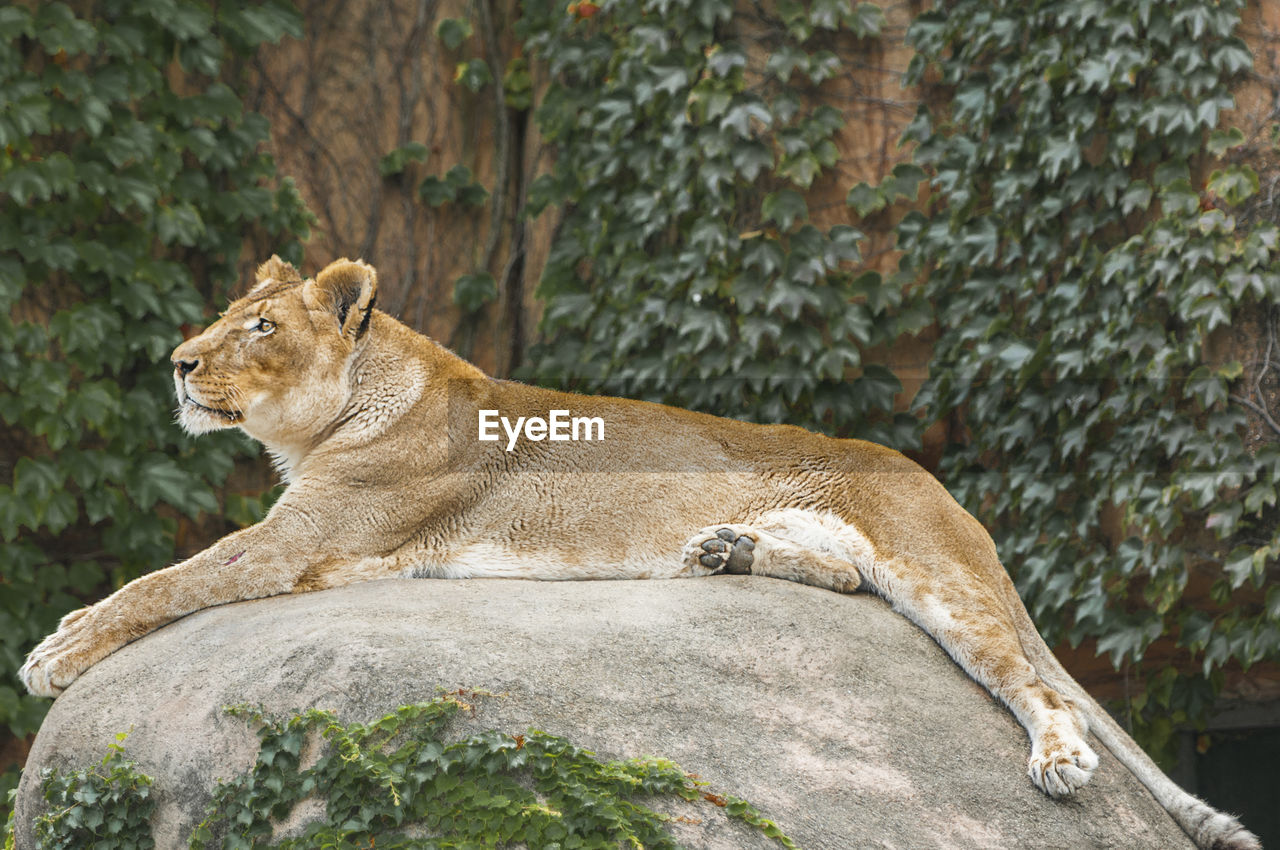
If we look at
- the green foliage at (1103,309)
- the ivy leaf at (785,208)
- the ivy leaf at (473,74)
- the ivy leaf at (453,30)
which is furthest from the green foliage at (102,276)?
the green foliage at (1103,309)

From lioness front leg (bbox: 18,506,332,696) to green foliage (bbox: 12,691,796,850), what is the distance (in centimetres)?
71

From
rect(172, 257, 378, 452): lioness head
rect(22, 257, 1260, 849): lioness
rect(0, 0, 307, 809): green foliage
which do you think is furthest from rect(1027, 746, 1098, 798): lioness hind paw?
rect(0, 0, 307, 809): green foliage

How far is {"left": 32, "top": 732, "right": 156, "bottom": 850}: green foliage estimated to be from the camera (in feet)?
11.0

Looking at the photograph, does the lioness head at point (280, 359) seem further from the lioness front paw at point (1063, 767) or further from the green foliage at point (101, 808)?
the lioness front paw at point (1063, 767)

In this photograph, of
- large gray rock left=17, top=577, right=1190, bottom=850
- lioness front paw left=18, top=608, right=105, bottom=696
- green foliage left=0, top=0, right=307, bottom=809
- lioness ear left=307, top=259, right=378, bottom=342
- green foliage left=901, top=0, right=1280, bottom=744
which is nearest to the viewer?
large gray rock left=17, top=577, right=1190, bottom=850

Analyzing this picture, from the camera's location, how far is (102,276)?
6770 millimetres

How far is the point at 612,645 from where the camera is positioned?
3678mm

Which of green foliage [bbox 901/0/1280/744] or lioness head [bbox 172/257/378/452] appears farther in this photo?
green foliage [bbox 901/0/1280/744]

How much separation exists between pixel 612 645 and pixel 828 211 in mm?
3658

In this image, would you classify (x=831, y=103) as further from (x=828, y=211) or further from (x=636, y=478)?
(x=636, y=478)

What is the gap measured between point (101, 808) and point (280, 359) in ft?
5.69

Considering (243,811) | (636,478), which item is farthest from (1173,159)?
(243,811)

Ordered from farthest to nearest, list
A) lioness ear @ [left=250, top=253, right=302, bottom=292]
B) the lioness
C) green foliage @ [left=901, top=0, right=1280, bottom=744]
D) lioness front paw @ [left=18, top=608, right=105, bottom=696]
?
green foliage @ [left=901, top=0, right=1280, bottom=744] < lioness ear @ [left=250, top=253, right=302, bottom=292] < the lioness < lioness front paw @ [left=18, top=608, right=105, bottom=696]

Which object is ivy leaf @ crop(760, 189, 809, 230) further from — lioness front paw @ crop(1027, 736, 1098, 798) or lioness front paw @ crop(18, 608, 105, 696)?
lioness front paw @ crop(18, 608, 105, 696)
